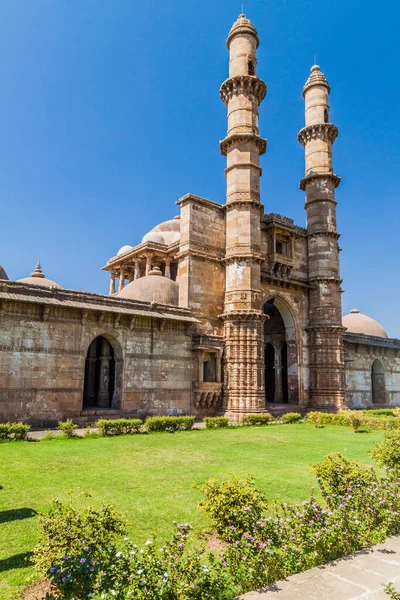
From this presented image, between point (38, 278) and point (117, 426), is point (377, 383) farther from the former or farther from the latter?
point (38, 278)

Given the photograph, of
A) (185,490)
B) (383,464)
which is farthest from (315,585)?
(383,464)

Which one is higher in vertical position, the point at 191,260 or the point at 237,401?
the point at 191,260

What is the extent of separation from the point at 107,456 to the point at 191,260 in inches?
496

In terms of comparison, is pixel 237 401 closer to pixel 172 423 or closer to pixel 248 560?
pixel 172 423

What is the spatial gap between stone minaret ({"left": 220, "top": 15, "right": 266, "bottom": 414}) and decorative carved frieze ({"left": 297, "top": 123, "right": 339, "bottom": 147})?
5484 mm

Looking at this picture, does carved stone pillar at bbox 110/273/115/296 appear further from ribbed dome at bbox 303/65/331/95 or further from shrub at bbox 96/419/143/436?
ribbed dome at bbox 303/65/331/95

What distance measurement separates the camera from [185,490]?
7.55 metres

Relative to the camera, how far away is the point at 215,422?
59.5 ft

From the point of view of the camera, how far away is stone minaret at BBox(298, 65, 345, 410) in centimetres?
2570

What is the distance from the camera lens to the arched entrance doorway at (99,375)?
19703 millimetres

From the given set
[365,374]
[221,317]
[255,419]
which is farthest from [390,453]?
[365,374]

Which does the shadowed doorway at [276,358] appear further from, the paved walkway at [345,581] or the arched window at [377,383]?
the paved walkway at [345,581]

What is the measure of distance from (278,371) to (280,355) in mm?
1091

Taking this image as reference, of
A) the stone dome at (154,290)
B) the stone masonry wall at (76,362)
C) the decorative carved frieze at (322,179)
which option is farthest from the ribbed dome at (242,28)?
the stone masonry wall at (76,362)
